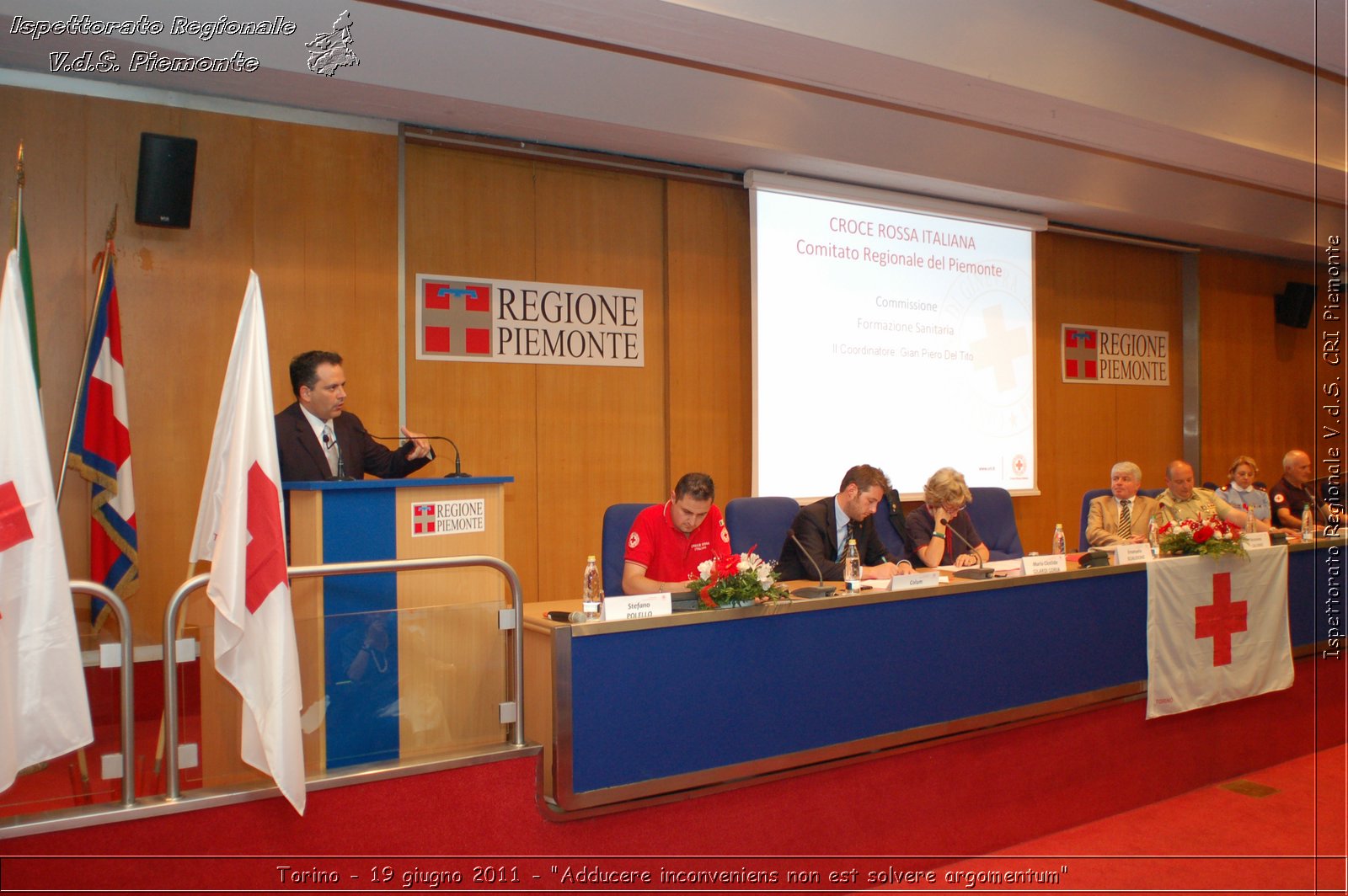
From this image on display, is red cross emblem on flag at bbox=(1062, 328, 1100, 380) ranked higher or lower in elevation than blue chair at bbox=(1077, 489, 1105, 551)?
higher

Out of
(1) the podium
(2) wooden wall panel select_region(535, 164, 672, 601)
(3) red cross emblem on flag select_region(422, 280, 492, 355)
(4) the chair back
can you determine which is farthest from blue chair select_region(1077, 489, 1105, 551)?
(1) the podium

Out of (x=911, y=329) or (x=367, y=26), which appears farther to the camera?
(x=911, y=329)

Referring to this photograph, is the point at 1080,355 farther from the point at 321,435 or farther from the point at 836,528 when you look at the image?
the point at 321,435

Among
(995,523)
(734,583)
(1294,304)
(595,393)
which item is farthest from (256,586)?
(1294,304)

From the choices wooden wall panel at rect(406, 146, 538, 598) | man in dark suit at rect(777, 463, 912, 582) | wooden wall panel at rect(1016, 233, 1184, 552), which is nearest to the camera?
man in dark suit at rect(777, 463, 912, 582)

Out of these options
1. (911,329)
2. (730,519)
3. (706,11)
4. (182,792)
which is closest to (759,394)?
(911,329)

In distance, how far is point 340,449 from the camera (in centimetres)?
351

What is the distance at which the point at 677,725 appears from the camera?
2.66 metres

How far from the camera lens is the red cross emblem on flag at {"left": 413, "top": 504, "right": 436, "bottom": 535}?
289 cm

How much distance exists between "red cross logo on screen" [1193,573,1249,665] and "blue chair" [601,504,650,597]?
2.35 metres

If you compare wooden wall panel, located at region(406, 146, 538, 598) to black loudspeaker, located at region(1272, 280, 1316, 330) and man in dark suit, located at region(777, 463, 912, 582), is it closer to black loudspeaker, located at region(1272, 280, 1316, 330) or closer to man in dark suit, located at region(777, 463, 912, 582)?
man in dark suit, located at region(777, 463, 912, 582)

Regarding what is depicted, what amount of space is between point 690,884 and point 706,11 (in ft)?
10.1

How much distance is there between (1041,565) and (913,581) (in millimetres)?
741

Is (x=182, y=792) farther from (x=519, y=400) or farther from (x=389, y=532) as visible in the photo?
(x=519, y=400)
